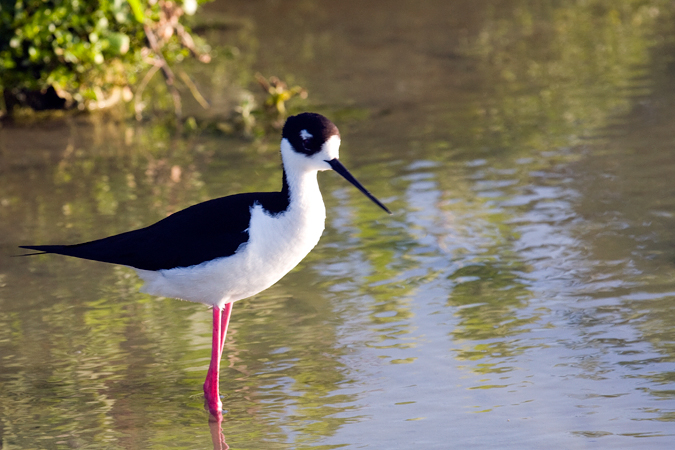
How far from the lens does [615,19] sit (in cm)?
1157

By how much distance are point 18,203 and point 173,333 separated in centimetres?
280

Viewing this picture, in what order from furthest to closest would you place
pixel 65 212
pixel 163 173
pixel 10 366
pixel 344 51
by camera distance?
pixel 344 51 < pixel 163 173 < pixel 65 212 < pixel 10 366

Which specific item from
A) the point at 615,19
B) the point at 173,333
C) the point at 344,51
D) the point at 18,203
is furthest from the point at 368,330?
the point at 615,19

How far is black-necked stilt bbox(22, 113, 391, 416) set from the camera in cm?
396

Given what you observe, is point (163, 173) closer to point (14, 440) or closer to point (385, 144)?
point (385, 144)

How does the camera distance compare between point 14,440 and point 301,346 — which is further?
point 301,346

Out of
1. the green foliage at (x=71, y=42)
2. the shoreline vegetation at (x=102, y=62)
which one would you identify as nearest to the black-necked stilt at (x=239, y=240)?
the shoreline vegetation at (x=102, y=62)

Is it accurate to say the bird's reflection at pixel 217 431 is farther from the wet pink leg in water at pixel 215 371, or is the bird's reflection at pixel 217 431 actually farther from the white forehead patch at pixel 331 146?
the white forehead patch at pixel 331 146

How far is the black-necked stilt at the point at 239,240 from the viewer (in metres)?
3.96

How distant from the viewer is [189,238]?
416 cm

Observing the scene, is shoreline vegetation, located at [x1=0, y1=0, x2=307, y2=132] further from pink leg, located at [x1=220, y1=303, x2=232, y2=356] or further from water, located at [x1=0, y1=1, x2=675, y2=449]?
pink leg, located at [x1=220, y1=303, x2=232, y2=356]

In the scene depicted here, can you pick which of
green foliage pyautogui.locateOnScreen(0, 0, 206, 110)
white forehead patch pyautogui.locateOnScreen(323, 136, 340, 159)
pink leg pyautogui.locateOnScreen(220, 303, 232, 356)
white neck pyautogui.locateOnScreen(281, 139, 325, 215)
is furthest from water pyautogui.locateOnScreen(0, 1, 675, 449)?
white forehead patch pyautogui.locateOnScreen(323, 136, 340, 159)

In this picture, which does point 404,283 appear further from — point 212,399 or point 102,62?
point 102,62

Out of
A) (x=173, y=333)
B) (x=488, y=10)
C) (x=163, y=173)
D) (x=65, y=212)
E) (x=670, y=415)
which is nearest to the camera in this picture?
(x=670, y=415)
